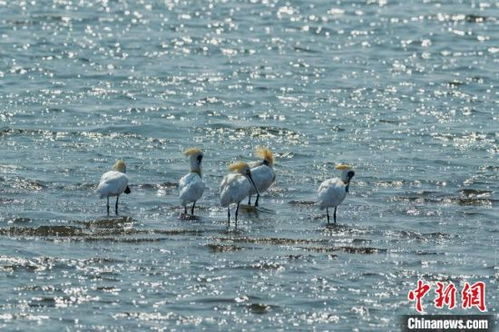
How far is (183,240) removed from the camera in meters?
15.4

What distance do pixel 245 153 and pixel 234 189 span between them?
14.2 ft

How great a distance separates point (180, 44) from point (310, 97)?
6179 mm

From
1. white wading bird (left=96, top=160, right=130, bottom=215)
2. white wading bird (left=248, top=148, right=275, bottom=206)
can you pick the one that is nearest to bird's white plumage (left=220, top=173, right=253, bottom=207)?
white wading bird (left=248, top=148, right=275, bottom=206)

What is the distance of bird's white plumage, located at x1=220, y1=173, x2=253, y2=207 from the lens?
54.5 ft

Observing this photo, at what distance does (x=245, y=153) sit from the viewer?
21.0 meters

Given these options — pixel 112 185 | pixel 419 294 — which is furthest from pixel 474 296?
pixel 112 185

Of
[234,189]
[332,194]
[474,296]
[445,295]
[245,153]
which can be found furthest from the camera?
[245,153]

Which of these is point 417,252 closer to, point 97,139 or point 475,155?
point 475,155

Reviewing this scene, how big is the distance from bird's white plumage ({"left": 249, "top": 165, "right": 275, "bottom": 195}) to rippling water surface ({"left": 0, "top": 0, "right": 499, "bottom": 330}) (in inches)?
10.7

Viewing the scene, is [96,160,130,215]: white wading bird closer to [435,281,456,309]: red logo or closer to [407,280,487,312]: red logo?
[407,280,487,312]: red logo

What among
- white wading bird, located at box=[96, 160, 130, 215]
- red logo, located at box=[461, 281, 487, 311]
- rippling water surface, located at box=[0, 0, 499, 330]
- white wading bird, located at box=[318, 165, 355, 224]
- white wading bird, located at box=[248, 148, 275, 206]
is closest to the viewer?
red logo, located at box=[461, 281, 487, 311]

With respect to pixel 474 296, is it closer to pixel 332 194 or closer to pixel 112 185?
pixel 332 194

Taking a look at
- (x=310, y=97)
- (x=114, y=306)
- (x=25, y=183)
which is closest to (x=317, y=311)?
(x=114, y=306)

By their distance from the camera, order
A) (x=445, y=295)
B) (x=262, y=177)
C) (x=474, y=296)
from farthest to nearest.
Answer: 1. (x=262, y=177)
2. (x=445, y=295)
3. (x=474, y=296)
